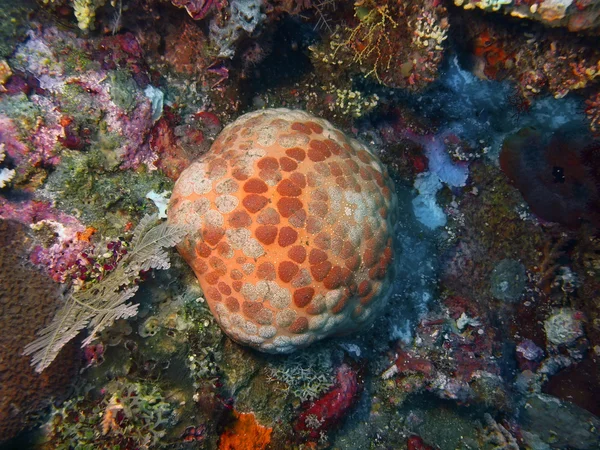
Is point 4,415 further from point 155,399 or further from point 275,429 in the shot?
point 275,429

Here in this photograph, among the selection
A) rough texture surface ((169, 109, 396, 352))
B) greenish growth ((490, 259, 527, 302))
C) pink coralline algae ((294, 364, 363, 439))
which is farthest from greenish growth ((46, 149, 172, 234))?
greenish growth ((490, 259, 527, 302))

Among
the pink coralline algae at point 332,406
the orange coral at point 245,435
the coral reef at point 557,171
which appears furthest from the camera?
the coral reef at point 557,171

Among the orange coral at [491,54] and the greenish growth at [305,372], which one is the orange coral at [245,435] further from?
the orange coral at [491,54]

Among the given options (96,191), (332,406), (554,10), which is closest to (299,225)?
(96,191)

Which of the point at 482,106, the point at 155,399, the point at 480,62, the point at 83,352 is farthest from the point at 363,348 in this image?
the point at 480,62

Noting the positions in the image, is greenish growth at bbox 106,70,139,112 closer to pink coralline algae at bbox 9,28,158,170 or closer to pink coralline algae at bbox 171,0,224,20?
pink coralline algae at bbox 9,28,158,170

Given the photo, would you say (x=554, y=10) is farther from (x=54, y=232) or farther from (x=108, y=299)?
(x=54, y=232)

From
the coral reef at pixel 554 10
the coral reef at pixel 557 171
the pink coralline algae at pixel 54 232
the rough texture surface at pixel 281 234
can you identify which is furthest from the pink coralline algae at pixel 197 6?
the coral reef at pixel 557 171
